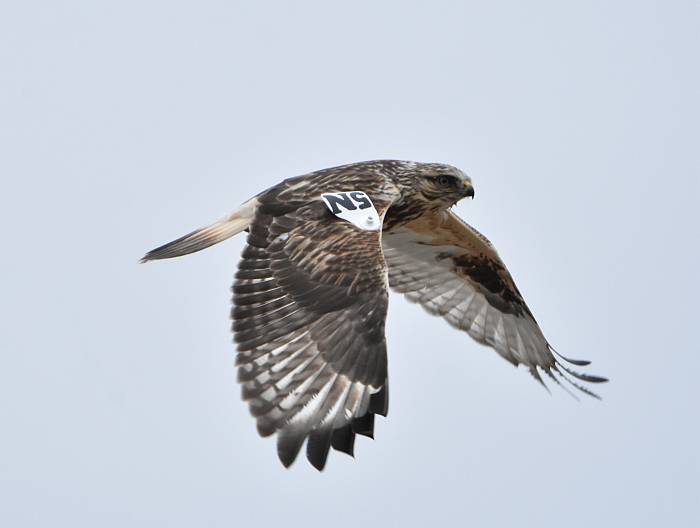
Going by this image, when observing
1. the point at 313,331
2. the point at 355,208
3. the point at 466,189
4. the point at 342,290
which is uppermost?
the point at 466,189

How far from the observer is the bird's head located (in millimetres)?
10234

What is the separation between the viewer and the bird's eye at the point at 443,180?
1028 cm

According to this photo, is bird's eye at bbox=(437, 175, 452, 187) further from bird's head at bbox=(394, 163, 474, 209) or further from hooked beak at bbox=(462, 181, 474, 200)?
hooked beak at bbox=(462, 181, 474, 200)

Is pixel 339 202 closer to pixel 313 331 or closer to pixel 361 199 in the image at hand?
pixel 361 199

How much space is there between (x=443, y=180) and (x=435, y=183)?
70mm

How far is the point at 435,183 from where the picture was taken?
33.7 feet

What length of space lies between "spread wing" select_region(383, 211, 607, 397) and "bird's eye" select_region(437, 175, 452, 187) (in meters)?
0.73

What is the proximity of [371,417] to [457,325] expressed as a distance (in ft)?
12.4

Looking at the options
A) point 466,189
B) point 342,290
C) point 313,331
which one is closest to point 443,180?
point 466,189

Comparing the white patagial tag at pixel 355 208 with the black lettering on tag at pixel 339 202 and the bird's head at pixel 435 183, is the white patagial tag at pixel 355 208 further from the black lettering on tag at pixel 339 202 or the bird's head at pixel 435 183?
the bird's head at pixel 435 183

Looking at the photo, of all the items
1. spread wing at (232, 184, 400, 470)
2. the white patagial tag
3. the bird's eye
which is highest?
the bird's eye

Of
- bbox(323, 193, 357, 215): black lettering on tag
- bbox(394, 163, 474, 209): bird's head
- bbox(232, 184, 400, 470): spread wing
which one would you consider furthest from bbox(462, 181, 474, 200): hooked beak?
bbox(232, 184, 400, 470): spread wing

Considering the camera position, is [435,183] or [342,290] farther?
[435,183]

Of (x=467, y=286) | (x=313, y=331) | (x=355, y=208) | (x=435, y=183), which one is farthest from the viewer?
(x=467, y=286)
